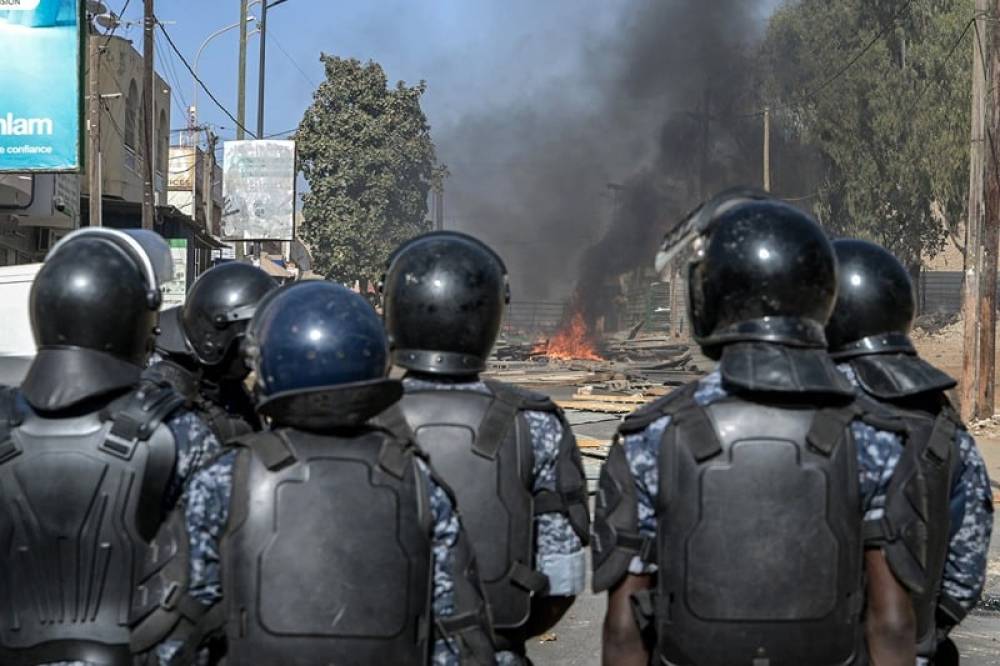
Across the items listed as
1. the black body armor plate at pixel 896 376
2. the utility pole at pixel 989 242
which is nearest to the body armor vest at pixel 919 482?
the black body armor plate at pixel 896 376

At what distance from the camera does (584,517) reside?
3525 millimetres

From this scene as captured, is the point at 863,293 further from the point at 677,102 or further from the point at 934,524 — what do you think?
the point at 677,102

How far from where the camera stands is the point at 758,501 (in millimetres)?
2779

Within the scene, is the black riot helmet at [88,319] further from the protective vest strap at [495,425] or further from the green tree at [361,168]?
the green tree at [361,168]

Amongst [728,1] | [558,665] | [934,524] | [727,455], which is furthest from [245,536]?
[728,1]

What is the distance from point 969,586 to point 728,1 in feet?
124

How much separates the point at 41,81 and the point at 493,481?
42.4 ft

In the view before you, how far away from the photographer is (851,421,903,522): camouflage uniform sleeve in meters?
2.85

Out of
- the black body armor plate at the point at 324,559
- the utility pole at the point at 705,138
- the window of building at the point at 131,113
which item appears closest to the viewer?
the black body armor plate at the point at 324,559

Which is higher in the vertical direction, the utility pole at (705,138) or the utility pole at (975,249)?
the utility pole at (705,138)

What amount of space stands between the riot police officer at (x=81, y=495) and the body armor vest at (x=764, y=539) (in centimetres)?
120

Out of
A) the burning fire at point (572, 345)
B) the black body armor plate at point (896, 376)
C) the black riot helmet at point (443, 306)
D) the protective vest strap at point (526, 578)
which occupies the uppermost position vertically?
the black riot helmet at point (443, 306)

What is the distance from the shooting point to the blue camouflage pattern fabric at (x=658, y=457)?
2.85 metres

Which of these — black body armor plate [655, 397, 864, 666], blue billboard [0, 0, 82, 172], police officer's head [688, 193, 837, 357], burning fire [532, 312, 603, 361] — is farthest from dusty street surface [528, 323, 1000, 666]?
burning fire [532, 312, 603, 361]
